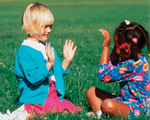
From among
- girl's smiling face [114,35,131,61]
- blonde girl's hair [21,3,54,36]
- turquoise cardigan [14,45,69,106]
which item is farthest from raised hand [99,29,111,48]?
turquoise cardigan [14,45,69,106]

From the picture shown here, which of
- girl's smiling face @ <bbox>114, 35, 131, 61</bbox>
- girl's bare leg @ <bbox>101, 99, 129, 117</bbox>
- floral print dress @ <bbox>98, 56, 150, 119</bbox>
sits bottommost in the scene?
girl's bare leg @ <bbox>101, 99, 129, 117</bbox>

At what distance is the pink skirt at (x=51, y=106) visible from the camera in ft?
12.3

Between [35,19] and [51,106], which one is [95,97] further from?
[35,19]

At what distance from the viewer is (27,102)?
3750 mm

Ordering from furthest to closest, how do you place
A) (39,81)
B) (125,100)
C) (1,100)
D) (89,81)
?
(89,81) < (1,100) < (125,100) < (39,81)

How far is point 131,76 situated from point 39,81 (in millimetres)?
1202

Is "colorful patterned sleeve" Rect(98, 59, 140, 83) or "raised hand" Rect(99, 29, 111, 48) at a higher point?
"raised hand" Rect(99, 29, 111, 48)

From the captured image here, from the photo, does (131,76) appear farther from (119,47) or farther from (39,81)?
(39,81)

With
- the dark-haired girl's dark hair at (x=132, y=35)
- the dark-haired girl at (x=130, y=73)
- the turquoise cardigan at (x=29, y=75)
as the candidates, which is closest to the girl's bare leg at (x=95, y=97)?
the dark-haired girl at (x=130, y=73)

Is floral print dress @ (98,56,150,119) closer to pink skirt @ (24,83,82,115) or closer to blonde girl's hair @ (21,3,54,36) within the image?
pink skirt @ (24,83,82,115)

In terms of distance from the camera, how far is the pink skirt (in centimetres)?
375

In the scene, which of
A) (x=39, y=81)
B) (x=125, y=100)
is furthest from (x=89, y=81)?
(x=39, y=81)

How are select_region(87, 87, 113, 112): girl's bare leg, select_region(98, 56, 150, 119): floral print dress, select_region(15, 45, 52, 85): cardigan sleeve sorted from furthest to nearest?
select_region(87, 87, 113, 112): girl's bare leg, select_region(98, 56, 150, 119): floral print dress, select_region(15, 45, 52, 85): cardigan sleeve

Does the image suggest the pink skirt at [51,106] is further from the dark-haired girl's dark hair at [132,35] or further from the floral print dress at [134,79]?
the dark-haired girl's dark hair at [132,35]
